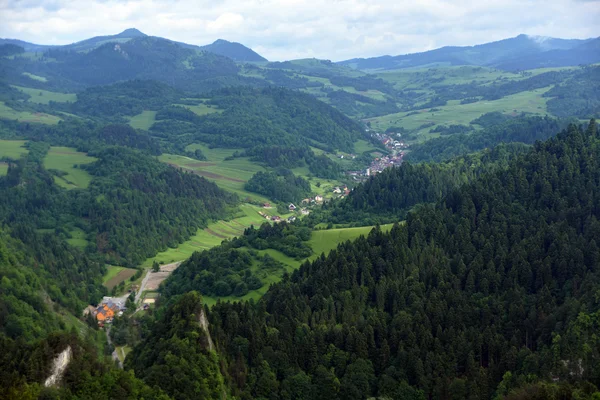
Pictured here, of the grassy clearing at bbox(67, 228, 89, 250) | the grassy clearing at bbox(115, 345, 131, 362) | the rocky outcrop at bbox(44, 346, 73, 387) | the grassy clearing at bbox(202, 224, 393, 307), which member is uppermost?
the rocky outcrop at bbox(44, 346, 73, 387)

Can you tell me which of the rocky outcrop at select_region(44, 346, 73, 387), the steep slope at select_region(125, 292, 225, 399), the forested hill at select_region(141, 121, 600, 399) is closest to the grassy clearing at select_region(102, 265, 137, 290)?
the forested hill at select_region(141, 121, 600, 399)

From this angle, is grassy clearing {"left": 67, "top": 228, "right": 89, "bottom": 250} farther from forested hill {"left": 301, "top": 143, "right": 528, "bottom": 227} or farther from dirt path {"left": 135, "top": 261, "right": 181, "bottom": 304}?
forested hill {"left": 301, "top": 143, "right": 528, "bottom": 227}

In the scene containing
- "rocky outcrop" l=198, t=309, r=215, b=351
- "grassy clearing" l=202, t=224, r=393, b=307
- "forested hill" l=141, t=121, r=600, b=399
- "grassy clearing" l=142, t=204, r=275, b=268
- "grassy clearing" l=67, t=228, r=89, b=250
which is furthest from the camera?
"grassy clearing" l=67, t=228, r=89, b=250

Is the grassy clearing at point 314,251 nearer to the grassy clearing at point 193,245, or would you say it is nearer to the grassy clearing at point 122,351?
the grassy clearing at point 122,351

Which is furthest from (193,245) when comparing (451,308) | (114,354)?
(451,308)

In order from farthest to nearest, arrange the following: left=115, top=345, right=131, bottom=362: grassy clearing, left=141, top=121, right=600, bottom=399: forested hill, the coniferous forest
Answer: left=115, top=345, right=131, bottom=362: grassy clearing → left=141, top=121, right=600, bottom=399: forested hill → the coniferous forest

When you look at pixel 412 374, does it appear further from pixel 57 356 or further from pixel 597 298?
pixel 57 356
